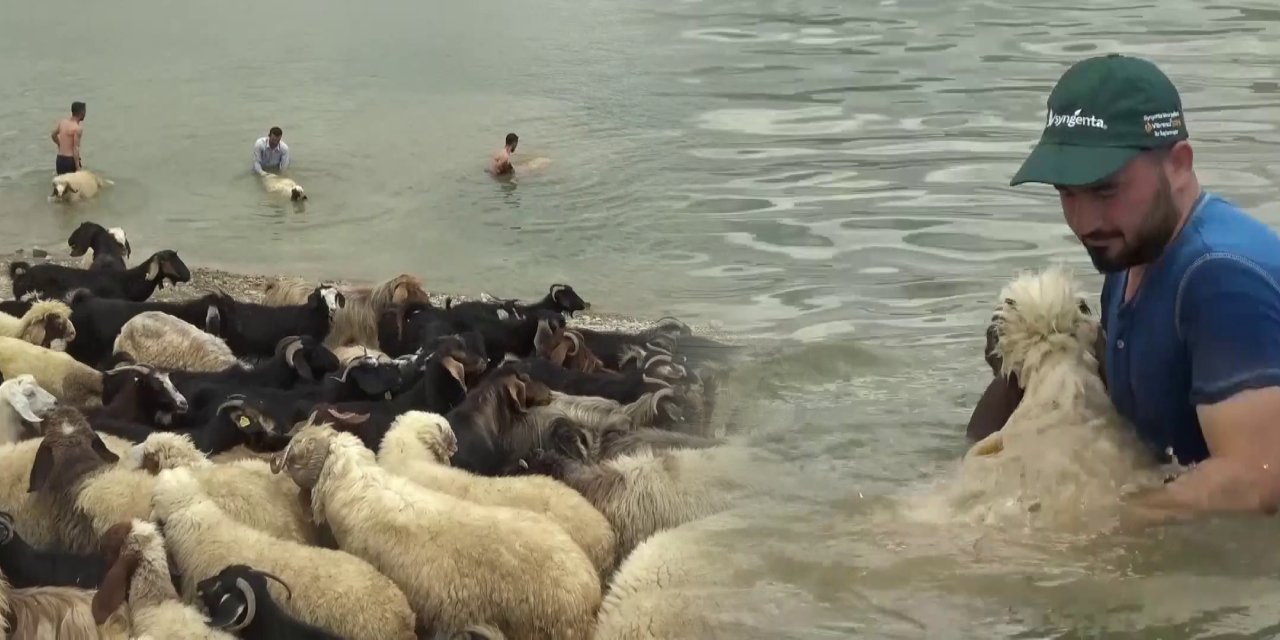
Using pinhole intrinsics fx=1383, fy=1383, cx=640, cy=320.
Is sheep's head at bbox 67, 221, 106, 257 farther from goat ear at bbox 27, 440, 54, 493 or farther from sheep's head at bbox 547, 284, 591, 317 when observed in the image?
goat ear at bbox 27, 440, 54, 493

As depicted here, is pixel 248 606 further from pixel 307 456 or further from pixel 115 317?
pixel 115 317

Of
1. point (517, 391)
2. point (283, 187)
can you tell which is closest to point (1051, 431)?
point (517, 391)

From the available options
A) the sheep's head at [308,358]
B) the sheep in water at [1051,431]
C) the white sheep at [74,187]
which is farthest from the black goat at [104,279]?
the white sheep at [74,187]

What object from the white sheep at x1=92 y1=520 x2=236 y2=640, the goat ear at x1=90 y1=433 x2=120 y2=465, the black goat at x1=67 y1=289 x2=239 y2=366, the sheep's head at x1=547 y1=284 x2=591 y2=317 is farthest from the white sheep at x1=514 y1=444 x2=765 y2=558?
the black goat at x1=67 y1=289 x2=239 y2=366

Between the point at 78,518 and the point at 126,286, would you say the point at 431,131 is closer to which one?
the point at 126,286

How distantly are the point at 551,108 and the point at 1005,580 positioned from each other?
69.7ft

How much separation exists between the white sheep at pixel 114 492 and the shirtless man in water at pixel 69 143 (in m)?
15.5

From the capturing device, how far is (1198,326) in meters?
4.35

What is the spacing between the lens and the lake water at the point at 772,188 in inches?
197

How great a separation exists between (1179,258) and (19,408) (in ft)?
18.4

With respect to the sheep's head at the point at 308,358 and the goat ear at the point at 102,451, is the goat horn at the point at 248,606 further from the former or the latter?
the sheep's head at the point at 308,358

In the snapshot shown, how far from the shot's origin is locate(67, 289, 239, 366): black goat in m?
9.57

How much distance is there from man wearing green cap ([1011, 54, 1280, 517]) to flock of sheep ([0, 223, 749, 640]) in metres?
1.94

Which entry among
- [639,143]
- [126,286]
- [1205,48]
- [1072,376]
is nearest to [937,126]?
[639,143]
